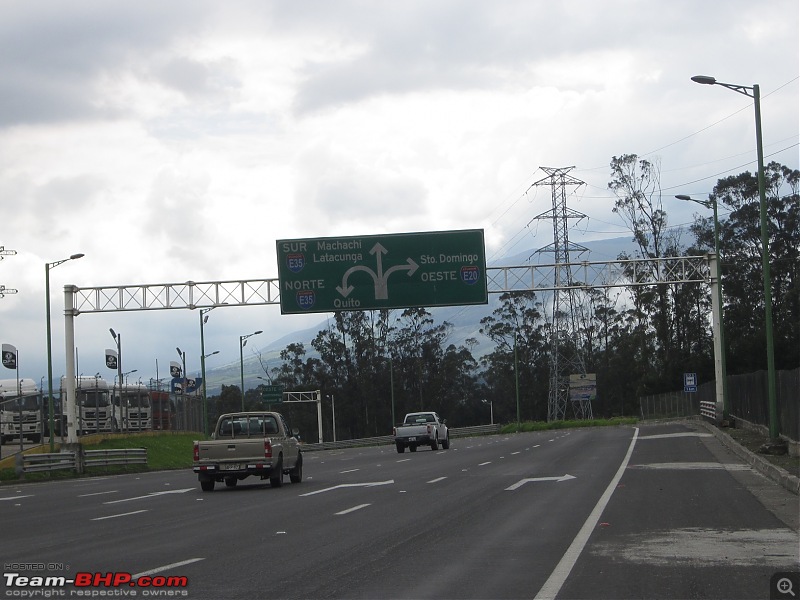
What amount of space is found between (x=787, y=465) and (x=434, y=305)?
2035cm

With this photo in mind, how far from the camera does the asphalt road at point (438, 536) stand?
1073 cm

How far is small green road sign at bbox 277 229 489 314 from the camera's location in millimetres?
43844

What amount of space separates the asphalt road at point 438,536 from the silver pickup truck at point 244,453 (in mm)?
524

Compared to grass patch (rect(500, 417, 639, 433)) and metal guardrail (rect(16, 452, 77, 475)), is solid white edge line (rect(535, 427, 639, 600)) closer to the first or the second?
metal guardrail (rect(16, 452, 77, 475))

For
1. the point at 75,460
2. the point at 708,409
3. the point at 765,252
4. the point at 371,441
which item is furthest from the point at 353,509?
the point at 371,441

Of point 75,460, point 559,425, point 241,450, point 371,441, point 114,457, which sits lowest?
point 371,441

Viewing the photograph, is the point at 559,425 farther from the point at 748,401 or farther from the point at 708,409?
the point at 748,401

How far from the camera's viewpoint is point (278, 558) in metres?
12.8

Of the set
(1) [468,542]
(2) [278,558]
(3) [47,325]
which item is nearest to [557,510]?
(1) [468,542]

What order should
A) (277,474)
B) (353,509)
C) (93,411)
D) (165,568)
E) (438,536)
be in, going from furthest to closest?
(93,411), (277,474), (353,509), (438,536), (165,568)

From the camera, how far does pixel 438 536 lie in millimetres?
14742

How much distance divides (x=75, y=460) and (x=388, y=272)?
13951 millimetres

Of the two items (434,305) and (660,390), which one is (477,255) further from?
(660,390)

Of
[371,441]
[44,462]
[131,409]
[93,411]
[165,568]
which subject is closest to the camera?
[165,568]
